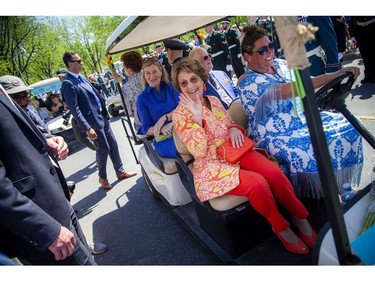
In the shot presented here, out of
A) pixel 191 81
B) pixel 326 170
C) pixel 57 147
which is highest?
pixel 191 81

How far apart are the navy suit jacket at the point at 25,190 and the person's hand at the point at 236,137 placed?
52.5 inches

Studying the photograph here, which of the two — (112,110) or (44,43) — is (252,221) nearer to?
(112,110)

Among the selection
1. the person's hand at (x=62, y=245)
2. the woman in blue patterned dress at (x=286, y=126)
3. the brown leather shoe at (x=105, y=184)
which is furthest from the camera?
the brown leather shoe at (x=105, y=184)

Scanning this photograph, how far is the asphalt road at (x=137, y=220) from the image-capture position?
258 centimetres

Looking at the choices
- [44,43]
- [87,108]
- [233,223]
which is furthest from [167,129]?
[44,43]

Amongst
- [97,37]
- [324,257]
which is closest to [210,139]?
[324,257]

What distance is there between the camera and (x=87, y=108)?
12.9 ft

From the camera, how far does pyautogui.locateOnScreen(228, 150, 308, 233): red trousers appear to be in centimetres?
189

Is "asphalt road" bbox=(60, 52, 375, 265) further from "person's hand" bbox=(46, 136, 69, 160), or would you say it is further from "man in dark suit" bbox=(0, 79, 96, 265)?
"person's hand" bbox=(46, 136, 69, 160)

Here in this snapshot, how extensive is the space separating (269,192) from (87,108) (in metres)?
3.01

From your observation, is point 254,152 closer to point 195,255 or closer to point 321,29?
point 195,255

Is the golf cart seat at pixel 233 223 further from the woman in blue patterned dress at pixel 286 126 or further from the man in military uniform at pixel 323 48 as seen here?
the man in military uniform at pixel 323 48

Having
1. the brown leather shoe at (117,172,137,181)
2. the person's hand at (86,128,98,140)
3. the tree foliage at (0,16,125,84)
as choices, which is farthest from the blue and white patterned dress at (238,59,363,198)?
the tree foliage at (0,16,125,84)

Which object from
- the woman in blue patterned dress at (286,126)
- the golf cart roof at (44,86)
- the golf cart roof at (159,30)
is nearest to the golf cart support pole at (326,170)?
the woman in blue patterned dress at (286,126)
